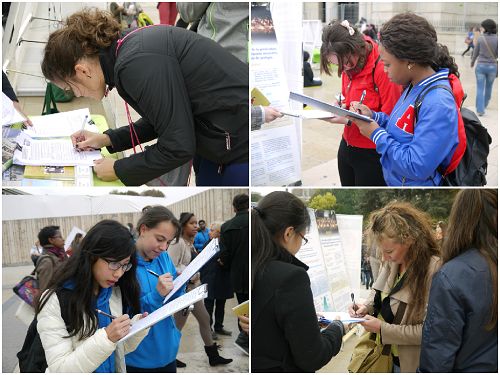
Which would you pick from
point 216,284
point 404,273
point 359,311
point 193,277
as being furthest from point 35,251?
point 404,273

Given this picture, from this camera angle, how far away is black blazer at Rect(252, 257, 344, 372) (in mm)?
2012

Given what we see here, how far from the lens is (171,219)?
2371 millimetres

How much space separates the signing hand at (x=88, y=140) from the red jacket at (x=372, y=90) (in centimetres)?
122

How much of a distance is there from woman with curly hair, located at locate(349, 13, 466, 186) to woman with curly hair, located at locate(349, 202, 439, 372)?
215 mm

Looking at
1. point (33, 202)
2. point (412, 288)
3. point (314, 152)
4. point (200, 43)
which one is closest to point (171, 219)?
point (33, 202)

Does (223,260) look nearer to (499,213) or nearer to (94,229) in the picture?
(94,229)

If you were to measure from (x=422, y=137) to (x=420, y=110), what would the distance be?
11 centimetres

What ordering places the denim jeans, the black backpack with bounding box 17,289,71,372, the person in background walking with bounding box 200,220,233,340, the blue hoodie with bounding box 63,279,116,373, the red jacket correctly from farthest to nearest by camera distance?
the denim jeans
the red jacket
the person in background walking with bounding box 200,220,233,340
the blue hoodie with bounding box 63,279,116,373
the black backpack with bounding box 17,289,71,372

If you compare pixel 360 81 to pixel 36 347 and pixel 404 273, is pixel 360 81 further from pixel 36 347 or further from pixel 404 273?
pixel 36 347

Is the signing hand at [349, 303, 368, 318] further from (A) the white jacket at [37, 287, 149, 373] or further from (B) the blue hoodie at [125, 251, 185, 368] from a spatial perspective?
(A) the white jacket at [37, 287, 149, 373]

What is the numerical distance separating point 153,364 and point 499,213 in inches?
59.5

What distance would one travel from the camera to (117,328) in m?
2.02

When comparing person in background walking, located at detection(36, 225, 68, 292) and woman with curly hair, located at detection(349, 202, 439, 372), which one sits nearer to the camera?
person in background walking, located at detection(36, 225, 68, 292)

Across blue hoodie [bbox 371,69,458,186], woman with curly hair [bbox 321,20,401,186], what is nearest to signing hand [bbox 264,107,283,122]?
woman with curly hair [bbox 321,20,401,186]
